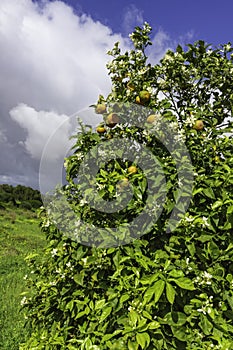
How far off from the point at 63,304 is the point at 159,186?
101cm

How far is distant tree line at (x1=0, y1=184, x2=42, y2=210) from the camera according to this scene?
86.1ft

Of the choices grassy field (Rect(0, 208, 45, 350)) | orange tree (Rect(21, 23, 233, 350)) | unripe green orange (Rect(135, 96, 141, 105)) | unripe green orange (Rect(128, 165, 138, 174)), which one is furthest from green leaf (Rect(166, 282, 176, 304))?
grassy field (Rect(0, 208, 45, 350))

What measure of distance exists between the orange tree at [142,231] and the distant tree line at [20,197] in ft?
77.4

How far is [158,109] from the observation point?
253 centimetres

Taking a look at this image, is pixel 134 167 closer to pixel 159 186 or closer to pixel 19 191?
pixel 159 186

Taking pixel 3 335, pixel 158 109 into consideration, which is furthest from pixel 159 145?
pixel 3 335

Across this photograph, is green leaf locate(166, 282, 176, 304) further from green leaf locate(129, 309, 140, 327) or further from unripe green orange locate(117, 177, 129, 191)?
unripe green orange locate(117, 177, 129, 191)

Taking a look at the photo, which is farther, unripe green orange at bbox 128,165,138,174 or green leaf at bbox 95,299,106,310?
unripe green orange at bbox 128,165,138,174

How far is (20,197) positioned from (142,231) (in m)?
27.0

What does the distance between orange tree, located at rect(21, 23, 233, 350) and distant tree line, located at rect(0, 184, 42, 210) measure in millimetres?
23580

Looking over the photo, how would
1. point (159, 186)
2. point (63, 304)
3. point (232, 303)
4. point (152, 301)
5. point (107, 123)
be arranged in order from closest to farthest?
1. point (152, 301)
2. point (232, 303)
3. point (159, 186)
4. point (63, 304)
5. point (107, 123)

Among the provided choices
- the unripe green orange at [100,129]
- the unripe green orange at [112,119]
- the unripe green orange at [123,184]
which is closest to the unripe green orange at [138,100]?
the unripe green orange at [112,119]

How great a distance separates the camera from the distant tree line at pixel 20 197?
26234mm

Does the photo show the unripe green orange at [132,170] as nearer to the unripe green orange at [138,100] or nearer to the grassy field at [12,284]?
the unripe green orange at [138,100]
